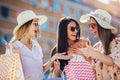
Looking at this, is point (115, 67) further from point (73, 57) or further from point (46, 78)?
point (46, 78)

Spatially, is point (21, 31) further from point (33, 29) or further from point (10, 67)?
point (10, 67)

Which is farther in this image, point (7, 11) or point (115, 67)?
point (7, 11)

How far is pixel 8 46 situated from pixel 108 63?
0.88m

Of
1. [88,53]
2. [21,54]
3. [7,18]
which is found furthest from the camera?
[7,18]

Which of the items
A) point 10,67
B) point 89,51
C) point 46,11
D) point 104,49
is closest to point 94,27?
point 104,49

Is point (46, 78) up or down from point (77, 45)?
down

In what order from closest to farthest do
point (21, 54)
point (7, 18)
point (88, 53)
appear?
point (88, 53) → point (21, 54) → point (7, 18)

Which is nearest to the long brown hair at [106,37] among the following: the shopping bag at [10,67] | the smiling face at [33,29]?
the smiling face at [33,29]

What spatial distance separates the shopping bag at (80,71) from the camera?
Answer: 3424 millimetres

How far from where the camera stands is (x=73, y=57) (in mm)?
Answer: 3598

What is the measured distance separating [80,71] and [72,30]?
429 mm

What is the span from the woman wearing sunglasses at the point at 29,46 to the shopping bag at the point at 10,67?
0.61 ft

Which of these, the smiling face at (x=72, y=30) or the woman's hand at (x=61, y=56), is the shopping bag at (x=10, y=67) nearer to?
the woman's hand at (x=61, y=56)

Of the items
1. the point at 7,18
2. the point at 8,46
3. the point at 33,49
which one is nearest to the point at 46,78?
the point at 33,49
